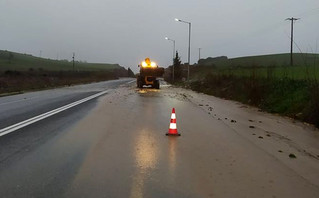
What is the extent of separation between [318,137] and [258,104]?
962 cm

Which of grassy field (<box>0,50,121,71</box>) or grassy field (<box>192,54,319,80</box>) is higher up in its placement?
grassy field (<box>0,50,121,71</box>)

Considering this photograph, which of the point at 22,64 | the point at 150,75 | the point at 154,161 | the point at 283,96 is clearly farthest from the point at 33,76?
the point at 154,161

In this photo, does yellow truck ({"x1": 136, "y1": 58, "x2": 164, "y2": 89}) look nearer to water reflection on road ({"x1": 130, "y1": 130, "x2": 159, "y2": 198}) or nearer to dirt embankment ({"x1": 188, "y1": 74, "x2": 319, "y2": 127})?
dirt embankment ({"x1": 188, "y1": 74, "x2": 319, "y2": 127})

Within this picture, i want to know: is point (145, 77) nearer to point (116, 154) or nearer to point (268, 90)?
point (268, 90)

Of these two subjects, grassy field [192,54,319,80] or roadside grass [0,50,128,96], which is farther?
roadside grass [0,50,128,96]

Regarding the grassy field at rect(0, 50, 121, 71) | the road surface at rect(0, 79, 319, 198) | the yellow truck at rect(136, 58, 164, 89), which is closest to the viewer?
the road surface at rect(0, 79, 319, 198)

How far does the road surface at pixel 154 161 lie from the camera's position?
526 centimetres

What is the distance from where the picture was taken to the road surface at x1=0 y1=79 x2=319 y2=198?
5258 mm

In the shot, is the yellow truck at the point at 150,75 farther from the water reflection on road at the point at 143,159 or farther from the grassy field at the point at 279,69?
the water reflection on road at the point at 143,159

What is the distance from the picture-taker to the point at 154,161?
690cm

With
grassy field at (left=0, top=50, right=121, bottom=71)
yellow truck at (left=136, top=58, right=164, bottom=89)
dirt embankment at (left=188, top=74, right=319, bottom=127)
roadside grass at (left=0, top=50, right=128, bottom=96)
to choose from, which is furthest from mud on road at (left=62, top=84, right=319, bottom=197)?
grassy field at (left=0, top=50, right=121, bottom=71)

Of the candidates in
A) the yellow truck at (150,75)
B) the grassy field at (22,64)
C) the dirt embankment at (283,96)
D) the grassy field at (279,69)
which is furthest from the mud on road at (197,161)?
the grassy field at (22,64)

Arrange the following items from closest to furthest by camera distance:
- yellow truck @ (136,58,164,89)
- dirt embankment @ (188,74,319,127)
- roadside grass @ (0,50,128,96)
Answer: dirt embankment @ (188,74,319,127) < yellow truck @ (136,58,164,89) < roadside grass @ (0,50,128,96)

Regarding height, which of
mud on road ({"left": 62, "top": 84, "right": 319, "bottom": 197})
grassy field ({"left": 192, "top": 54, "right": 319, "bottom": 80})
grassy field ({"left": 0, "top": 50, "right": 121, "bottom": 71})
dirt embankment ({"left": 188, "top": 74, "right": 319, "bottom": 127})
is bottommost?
mud on road ({"left": 62, "top": 84, "right": 319, "bottom": 197})
